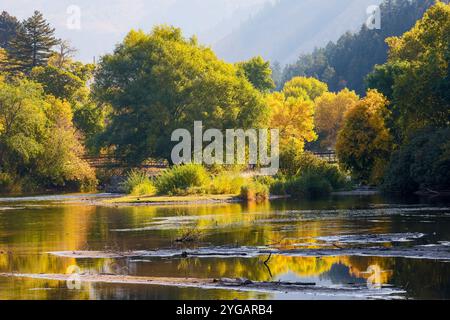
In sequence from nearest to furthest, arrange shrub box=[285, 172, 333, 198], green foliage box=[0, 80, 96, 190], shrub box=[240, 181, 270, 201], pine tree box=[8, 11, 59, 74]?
1. shrub box=[240, 181, 270, 201]
2. shrub box=[285, 172, 333, 198]
3. green foliage box=[0, 80, 96, 190]
4. pine tree box=[8, 11, 59, 74]

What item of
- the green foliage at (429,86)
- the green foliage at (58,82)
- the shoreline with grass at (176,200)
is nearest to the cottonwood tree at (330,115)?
the green foliage at (58,82)

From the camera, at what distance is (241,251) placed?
28.9 metres

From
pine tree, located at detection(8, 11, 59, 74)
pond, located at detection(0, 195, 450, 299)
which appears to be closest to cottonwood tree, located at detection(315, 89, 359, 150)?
pine tree, located at detection(8, 11, 59, 74)

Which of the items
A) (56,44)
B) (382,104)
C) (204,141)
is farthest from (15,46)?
(382,104)

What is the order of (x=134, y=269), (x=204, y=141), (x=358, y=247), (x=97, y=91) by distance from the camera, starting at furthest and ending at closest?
(x=97, y=91) → (x=204, y=141) → (x=358, y=247) → (x=134, y=269)

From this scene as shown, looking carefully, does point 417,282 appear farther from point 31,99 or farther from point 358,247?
point 31,99

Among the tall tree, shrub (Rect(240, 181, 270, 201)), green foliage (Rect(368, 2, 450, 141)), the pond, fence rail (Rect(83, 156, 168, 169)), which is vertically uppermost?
the tall tree

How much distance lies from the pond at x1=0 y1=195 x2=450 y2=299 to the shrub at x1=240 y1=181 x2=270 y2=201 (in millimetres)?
10173

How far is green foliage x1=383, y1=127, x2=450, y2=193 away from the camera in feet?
189

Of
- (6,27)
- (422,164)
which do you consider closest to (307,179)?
(422,164)

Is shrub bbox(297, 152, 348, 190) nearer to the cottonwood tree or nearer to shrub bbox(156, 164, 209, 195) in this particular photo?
shrub bbox(156, 164, 209, 195)

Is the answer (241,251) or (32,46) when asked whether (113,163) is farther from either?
(241,251)

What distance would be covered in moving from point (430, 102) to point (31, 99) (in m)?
35.9

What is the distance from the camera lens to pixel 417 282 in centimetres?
2209
